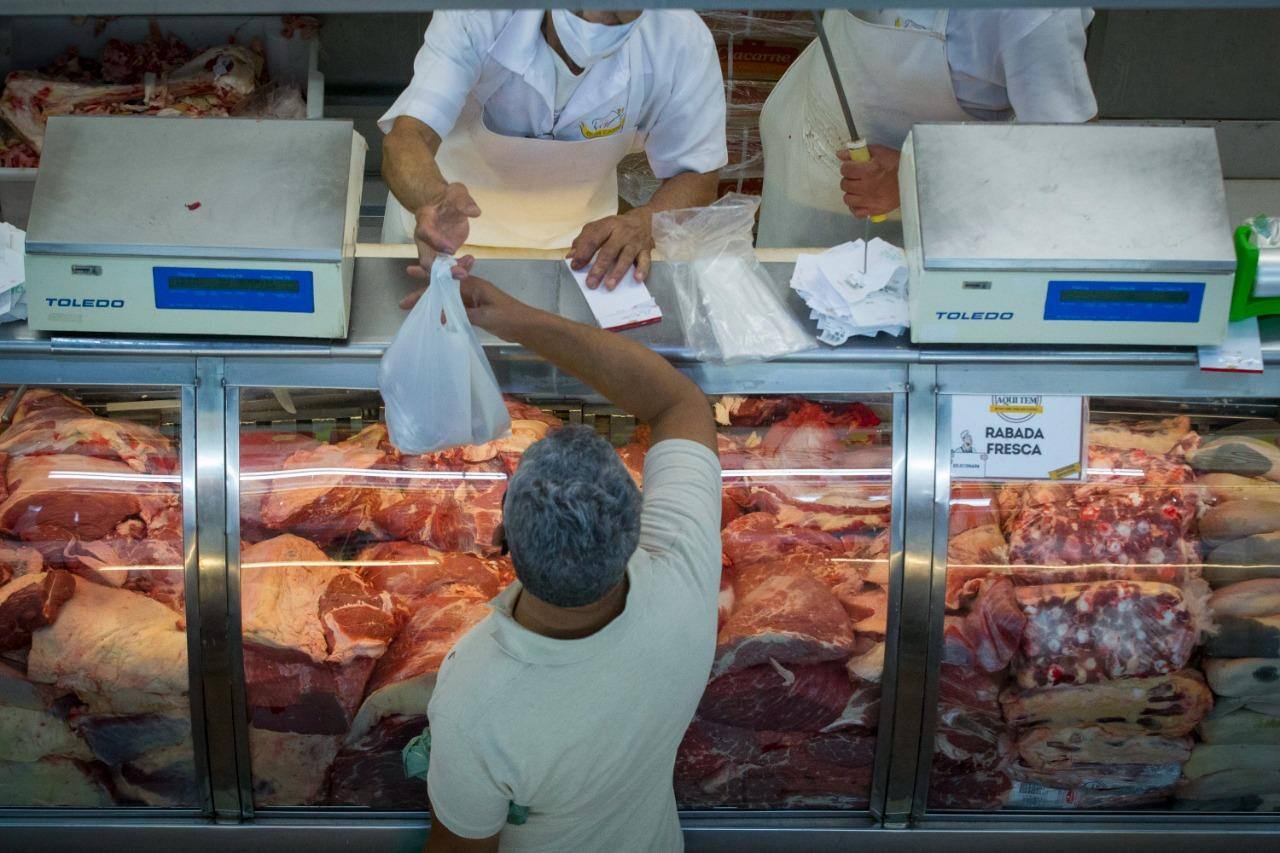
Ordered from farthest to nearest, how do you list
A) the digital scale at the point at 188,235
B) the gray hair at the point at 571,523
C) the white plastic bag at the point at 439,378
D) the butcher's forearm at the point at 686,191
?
the butcher's forearm at the point at 686,191 < the digital scale at the point at 188,235 < the white plastic bag at the point at 439,378 < the gray hair at the point at 571,523

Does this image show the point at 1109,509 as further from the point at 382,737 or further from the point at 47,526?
the point at 47,526

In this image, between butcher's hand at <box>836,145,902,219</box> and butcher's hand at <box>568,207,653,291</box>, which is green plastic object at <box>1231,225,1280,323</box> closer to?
butcher's hand at <box>836,145,902,219</box>

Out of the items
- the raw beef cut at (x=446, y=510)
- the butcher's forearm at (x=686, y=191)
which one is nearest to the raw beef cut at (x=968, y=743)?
the raw beef cut at (x=446, y=510)

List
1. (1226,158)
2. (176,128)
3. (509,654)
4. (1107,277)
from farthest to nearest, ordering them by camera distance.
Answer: (1226,158)
(176,128)
(1107,277)
(509,654)

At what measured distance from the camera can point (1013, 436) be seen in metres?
2.54

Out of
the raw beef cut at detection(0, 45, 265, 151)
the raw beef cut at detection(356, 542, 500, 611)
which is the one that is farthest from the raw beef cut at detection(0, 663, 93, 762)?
the raw beef cut at detection(0, 45, 265, 151)

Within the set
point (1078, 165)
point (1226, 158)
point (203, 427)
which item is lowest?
point (203, 427)

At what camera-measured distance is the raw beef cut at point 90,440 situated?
103 inches

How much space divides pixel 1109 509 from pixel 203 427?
196 cm

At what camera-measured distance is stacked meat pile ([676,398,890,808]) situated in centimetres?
265

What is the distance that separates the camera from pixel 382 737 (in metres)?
2.66

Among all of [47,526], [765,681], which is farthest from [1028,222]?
[47,526]

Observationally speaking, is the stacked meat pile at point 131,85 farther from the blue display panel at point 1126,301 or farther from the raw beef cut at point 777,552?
the blue display panel at point 1126,301

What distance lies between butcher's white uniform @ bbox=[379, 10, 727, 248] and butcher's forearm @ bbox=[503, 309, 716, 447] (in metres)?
0.93
